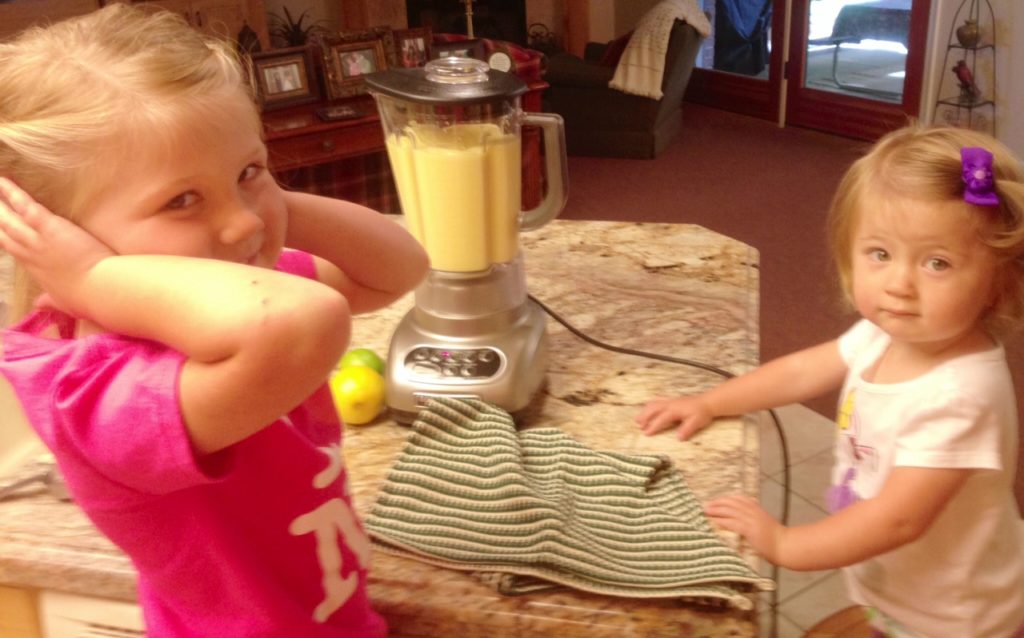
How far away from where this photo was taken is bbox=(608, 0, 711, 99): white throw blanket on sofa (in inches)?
180

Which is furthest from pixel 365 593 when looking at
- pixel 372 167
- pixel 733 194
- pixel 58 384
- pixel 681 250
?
pixel 733 194

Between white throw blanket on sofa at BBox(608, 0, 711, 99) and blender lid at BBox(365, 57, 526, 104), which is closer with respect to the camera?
blender lid at BBox(365, 57, 526, 104)

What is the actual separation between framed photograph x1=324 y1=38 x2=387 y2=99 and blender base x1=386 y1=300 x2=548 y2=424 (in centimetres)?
272

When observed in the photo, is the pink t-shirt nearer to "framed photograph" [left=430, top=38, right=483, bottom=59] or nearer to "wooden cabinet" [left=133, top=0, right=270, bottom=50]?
"framed photograph" [left=430, top=38, right=483, bottom=59]

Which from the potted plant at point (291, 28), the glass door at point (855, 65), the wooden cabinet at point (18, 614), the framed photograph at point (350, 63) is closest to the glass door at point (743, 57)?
the glass door at point (855, 65)

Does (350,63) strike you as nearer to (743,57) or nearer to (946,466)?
(743,57)

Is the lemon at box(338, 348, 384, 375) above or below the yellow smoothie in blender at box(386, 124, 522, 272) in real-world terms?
below

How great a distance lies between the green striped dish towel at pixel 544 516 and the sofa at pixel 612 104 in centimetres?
400

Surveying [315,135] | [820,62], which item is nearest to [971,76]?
[820,62]

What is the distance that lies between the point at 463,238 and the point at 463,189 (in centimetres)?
6

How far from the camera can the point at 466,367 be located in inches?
40.1

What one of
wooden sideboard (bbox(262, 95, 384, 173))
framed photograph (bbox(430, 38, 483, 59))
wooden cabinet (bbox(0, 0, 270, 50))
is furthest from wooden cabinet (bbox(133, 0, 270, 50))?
framed photograph (bbox(430, 38, 483, 59))

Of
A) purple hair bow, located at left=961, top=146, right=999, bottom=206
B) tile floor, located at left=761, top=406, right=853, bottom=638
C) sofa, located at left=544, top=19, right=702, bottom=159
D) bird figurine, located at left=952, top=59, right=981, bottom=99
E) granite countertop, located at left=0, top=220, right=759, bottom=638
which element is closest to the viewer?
granite countertop, located at left=0, top=220, right=759, bottom=638

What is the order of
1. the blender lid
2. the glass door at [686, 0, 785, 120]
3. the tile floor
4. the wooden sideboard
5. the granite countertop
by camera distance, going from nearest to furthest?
the granite countertop
the blender lid
the tile floor
the wooden sideboard
the glass door at [686, 0, 785, 120]
